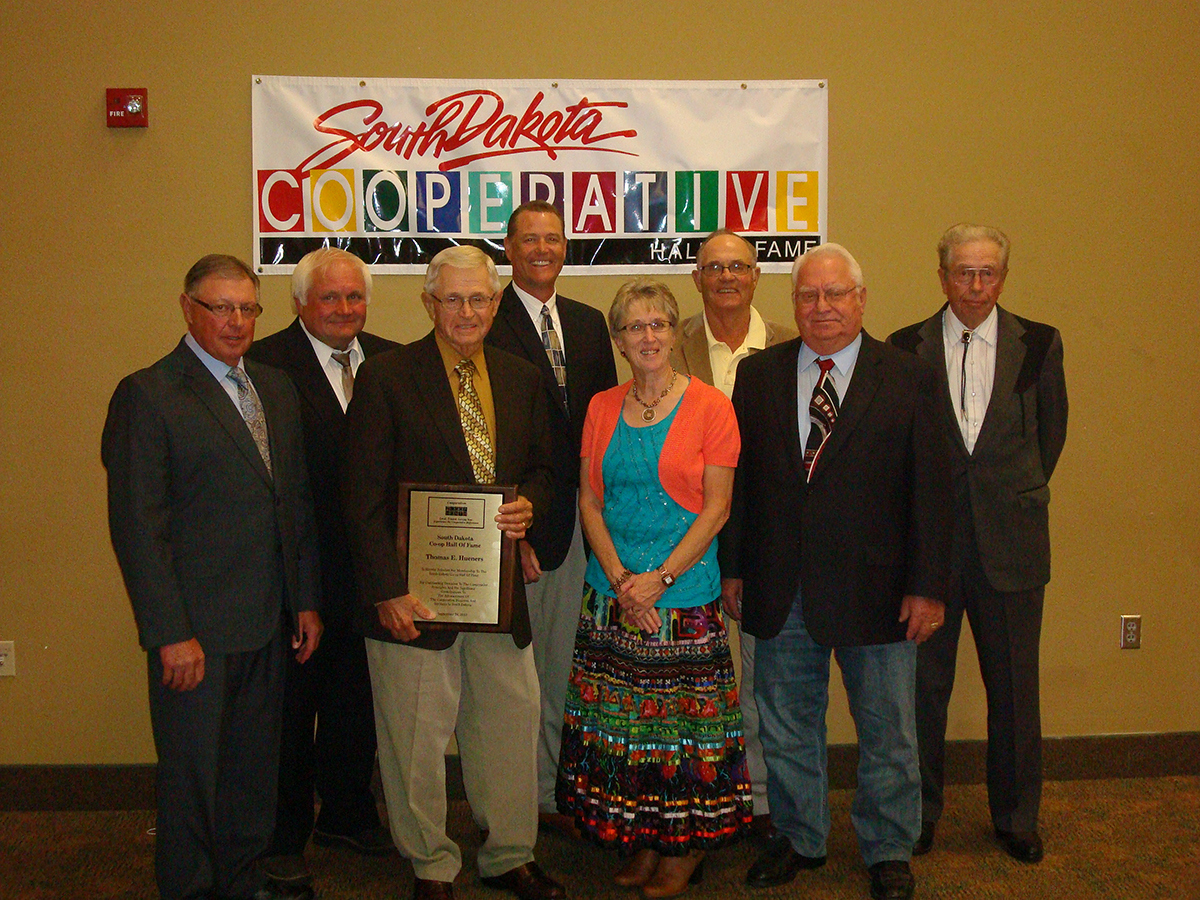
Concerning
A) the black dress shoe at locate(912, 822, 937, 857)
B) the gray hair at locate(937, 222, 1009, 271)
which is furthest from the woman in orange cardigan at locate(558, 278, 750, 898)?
the gray hair at locate(937, 222, 1009, 271)

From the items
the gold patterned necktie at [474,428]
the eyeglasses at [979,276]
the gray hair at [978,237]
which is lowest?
the gold patterned necktie at [474,428]

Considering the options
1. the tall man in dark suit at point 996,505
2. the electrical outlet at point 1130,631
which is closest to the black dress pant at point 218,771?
the tall man in dark suit at point 996,505

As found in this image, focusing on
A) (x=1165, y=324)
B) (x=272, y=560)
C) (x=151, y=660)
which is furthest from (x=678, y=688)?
(x=1165, y=324)

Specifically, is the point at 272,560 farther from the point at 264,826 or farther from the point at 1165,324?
the point at 1165,324

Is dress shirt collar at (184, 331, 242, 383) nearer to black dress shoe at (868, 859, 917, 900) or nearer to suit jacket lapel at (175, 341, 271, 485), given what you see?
suit jacket lapel at (175, 341, 271, 485)

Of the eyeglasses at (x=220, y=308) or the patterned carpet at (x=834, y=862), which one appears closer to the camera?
the eyeglasses at (x=220, y=308)

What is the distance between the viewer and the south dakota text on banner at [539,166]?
3.54 metres

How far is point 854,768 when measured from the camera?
3.74 metres

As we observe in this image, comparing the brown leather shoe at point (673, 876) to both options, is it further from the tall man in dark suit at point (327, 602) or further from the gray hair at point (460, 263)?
the gray hair at point (460, 263)

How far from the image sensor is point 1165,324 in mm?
3760

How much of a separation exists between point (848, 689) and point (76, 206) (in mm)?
3094

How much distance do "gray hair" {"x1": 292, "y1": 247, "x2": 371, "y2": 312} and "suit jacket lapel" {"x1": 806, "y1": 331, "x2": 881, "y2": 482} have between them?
1.46m

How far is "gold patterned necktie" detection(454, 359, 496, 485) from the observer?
261cm

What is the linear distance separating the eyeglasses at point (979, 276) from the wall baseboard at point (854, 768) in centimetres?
181
